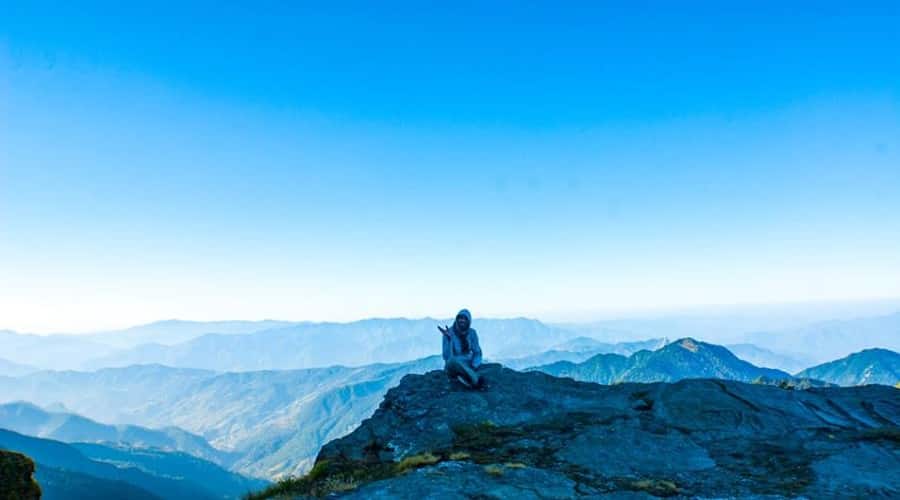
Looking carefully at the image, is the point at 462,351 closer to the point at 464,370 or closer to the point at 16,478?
the point at 464,370

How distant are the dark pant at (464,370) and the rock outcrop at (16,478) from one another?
16.3 metres

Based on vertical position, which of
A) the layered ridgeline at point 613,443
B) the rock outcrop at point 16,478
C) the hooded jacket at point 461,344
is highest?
the hooded jacket at point 461,344

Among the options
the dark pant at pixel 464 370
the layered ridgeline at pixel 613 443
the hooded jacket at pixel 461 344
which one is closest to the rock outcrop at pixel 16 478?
the layered ridgeline at pixel 613 443

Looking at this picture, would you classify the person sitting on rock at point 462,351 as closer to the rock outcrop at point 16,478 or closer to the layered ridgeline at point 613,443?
the layered ridgeline at point 613,443

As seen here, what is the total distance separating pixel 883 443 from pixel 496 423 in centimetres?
1333

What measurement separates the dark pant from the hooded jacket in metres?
0.25

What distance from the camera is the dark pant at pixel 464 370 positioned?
23.9 meters

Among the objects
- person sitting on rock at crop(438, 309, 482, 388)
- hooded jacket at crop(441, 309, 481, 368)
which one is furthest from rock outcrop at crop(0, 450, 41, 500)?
hooded jacket at crop(441, 309, 481, 368)

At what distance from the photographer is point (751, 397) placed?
888 inches

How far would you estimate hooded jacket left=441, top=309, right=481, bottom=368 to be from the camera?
24438 millimetres

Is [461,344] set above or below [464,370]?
above

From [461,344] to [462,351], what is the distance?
44cm

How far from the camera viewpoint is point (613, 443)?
16594 mm

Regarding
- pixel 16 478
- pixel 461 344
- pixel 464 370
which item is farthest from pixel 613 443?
pixel 16 478
